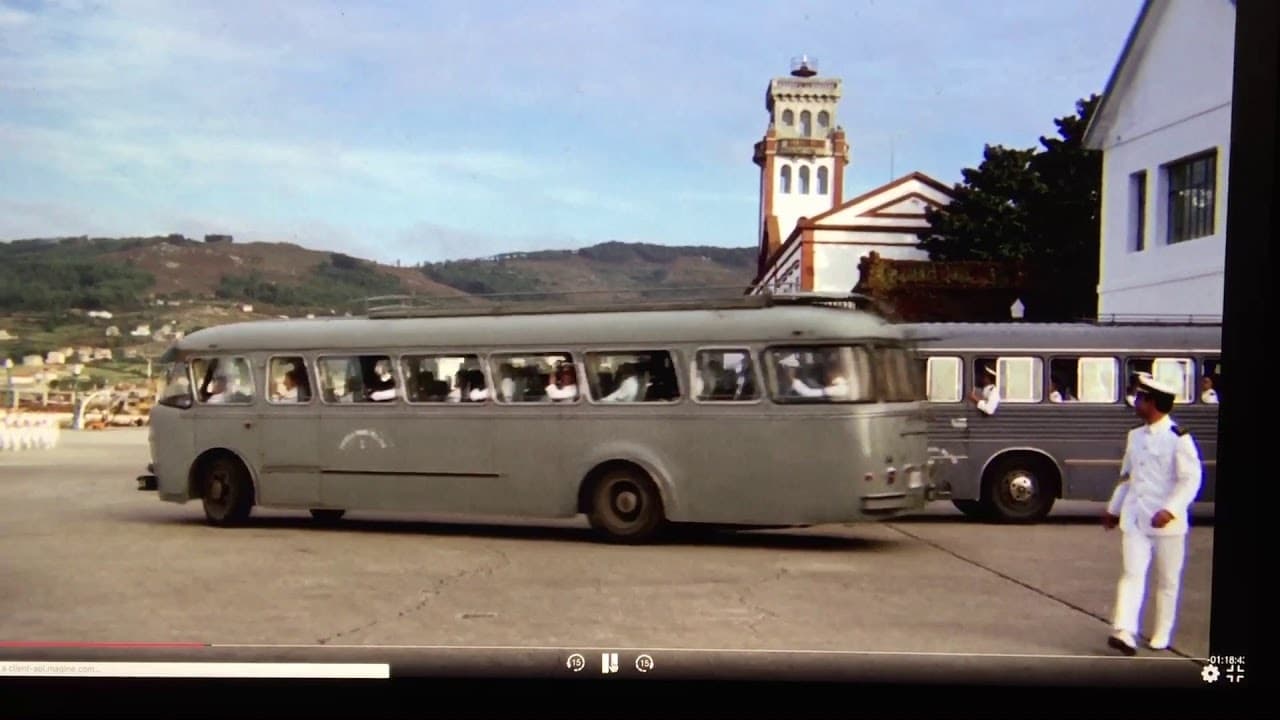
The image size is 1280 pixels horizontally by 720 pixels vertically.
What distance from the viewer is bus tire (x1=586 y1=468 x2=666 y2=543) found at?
675 cm

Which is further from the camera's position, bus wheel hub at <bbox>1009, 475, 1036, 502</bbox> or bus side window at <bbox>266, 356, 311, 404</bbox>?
bus wheel hub at <bbox>1009, 475, 1036, 502</bbox>

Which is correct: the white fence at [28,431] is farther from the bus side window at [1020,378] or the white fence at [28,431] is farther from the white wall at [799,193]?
the bus side window at [1020,378]

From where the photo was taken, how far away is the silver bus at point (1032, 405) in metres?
5.59

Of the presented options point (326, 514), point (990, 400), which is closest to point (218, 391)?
point (326, 514)

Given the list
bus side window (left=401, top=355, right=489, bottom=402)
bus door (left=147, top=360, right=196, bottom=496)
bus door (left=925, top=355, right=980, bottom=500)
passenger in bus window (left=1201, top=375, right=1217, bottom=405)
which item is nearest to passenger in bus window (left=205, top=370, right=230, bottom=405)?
bus door (left=147, top=360, right=196, bottom=496)

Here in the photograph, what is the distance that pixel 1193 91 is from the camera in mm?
3869

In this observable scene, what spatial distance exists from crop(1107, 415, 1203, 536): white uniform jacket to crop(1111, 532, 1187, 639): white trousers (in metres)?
0.04

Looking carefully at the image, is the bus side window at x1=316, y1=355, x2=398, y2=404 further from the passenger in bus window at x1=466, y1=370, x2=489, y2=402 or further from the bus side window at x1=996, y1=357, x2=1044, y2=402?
the bus side window at x1=996, y1=357, x2=1044, y2=402

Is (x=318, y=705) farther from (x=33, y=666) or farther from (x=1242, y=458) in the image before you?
(x=1242, y=458)

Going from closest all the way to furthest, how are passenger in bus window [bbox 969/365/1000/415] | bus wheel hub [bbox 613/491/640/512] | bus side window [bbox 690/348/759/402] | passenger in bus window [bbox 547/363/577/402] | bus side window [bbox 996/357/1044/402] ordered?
bus side window [bbox 690/348/759/402], bus wheel hub [bbox 613/491/640/512], passenger in bus window [bbox 547/363/577/402], bus side window [bbox 996/357/1044/402], passenger in bus window [bbox 969/365/1000/415]

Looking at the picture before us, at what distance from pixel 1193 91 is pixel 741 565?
2504 millimetres

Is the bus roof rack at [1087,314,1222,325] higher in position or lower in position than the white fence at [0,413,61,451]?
higher

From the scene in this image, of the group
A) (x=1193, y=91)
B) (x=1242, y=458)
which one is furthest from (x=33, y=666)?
(x=1193, y=91)

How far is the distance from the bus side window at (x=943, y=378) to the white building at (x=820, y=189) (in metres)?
2.74
